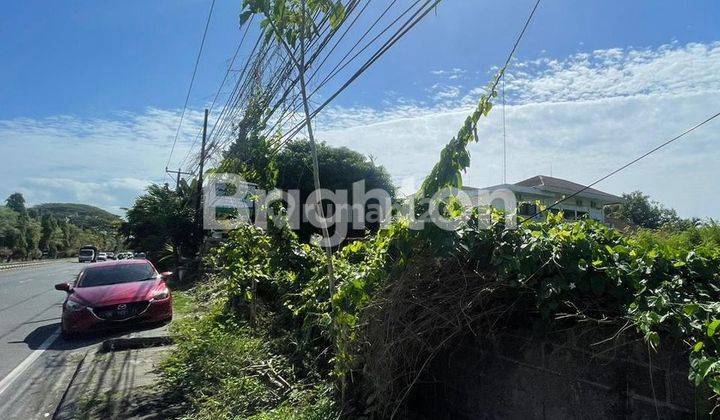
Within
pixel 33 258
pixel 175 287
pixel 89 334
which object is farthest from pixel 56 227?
pixel 89 334

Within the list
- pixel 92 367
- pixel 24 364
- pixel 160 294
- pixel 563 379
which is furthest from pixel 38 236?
pixel 563 379

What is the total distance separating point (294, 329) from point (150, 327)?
411 centimetres

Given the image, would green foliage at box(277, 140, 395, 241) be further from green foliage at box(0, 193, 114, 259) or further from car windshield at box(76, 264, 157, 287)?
green foliage at box(0, 193, 114, 259)

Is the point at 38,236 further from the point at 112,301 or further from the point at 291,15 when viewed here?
the point at 291,15

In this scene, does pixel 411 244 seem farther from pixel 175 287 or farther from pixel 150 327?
pixel 175 287

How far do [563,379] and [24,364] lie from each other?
7.41 meters

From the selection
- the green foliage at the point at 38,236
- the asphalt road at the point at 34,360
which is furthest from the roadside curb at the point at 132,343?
the green foliage at the point at 38,236

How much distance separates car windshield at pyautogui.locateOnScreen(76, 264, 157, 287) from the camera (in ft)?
31.5

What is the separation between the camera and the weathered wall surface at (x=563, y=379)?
2641 millimetres

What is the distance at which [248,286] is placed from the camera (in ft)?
26.4

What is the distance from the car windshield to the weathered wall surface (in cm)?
781

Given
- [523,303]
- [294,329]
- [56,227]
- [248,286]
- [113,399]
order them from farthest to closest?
[56,227], [248,286], [294,329], [113,399], [523,303]

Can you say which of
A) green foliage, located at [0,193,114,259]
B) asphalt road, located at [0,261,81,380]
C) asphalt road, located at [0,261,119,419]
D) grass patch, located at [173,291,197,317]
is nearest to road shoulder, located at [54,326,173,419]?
asphalt road, located at [0,261,119,419]

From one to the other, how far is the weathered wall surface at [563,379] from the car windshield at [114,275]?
7814 millimetres
